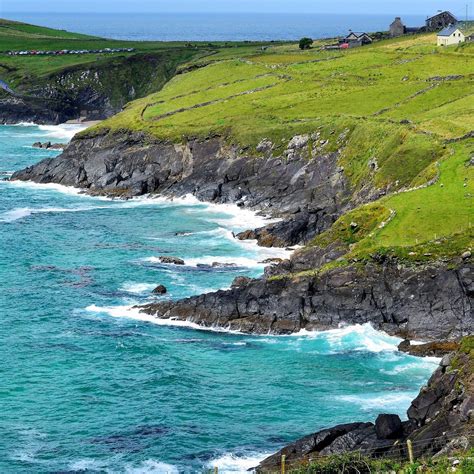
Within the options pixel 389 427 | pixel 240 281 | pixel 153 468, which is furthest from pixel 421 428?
pixel 240 281


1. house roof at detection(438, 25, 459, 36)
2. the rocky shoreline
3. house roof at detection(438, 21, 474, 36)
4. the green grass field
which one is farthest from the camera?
house roof at detection(438, 21, 474, 36)

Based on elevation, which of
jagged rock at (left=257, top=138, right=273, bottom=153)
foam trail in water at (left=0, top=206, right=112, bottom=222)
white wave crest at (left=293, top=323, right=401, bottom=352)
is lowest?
white wave crest at (left=293, top=323, right=401, bottom=352)

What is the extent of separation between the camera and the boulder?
178 feet

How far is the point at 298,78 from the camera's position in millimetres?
165125

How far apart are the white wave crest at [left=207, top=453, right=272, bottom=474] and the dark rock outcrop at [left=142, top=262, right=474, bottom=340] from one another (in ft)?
71.2

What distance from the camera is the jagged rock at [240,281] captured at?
87.4 metres

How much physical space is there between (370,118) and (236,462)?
7916cm

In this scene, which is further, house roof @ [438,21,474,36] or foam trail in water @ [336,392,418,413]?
house roof @ [438,21,474,36]

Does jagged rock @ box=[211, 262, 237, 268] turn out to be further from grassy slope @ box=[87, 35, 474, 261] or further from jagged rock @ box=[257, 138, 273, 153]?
jagged rock @ box=[257, 138, 273, 153]

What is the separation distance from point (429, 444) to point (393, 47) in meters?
139

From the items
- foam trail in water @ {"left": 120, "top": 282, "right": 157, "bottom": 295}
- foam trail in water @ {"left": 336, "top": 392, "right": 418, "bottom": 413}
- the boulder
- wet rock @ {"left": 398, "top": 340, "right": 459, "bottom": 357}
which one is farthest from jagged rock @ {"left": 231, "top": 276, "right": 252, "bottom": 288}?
the boulder

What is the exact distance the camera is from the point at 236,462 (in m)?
58.9

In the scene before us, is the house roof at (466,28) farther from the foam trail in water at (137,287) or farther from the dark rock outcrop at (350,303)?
the dark rock outcrop at (350,303)

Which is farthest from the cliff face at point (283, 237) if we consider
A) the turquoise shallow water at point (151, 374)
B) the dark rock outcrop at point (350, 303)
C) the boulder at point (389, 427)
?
the boulder at point (389, 427)
